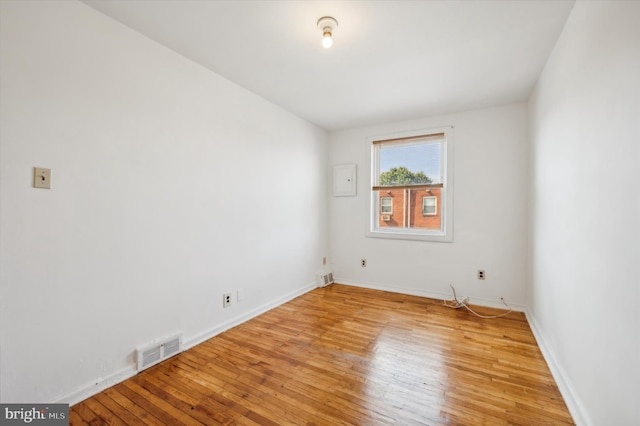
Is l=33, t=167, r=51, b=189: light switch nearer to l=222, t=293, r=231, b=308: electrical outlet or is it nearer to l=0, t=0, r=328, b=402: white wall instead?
l=0, t=0, r=328, b=402: white wall

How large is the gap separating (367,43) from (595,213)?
1779 millimetres

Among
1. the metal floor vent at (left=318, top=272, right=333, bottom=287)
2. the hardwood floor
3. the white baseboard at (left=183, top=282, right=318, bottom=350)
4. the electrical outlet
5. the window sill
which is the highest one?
the window sill

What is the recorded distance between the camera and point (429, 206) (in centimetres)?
384

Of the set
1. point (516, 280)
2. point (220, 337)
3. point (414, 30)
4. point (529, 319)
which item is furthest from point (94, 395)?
point (516, 280)

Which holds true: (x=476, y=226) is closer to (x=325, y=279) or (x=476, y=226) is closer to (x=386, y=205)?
(x=386, y=205)

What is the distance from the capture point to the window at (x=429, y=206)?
3.80 metres

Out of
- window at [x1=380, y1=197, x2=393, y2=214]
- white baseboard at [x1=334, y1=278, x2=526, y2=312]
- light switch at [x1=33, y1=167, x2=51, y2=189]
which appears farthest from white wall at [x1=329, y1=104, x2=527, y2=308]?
light switch at [x1=33, y1=167, x2=51, y2=189]

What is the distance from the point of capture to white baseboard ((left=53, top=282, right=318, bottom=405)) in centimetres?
170

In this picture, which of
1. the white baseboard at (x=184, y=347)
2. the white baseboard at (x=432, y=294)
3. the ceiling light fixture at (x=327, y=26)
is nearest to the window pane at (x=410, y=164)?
the white baseboard at (x=432, y=294)

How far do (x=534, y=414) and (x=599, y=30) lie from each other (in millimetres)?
2061

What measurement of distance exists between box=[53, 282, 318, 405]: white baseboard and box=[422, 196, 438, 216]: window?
196cm

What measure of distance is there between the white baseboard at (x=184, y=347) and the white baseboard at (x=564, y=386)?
8.42 feet

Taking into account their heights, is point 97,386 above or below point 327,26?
below

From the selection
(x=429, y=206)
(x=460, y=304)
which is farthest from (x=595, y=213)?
(x=429, y=206)
